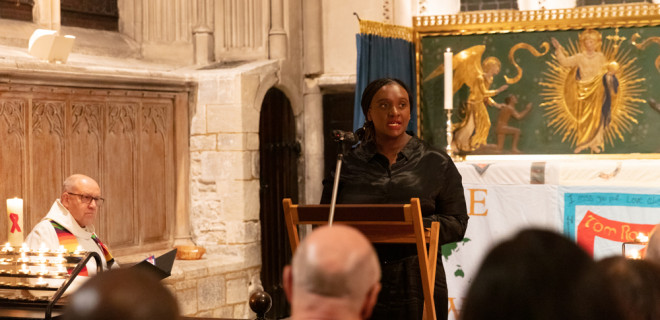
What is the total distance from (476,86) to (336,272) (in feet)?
20.5

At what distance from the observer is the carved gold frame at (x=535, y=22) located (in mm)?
7207

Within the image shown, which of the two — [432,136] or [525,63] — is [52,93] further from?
[525,63]

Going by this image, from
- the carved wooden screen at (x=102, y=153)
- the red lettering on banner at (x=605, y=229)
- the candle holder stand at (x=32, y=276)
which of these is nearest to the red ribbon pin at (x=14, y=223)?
→ the candle holder stand at (x=32, y=276)

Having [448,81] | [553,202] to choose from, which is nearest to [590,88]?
[448,81]

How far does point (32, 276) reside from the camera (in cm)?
353

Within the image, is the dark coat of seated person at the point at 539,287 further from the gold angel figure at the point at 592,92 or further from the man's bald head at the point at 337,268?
the gold angel figure at the point at 592,92

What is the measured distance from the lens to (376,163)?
3.59 m

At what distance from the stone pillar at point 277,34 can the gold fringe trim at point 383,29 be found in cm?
127

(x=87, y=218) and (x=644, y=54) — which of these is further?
(x=644, y=54)

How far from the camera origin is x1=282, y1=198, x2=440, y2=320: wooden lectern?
308 cm

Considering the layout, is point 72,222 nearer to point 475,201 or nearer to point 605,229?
point 475,201

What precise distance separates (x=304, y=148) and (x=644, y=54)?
10.2 feet

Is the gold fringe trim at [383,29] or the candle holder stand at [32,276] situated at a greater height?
the gold fringe trim at [383,29]

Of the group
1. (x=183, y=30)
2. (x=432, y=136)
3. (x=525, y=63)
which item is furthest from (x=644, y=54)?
(x=183, y=30)
